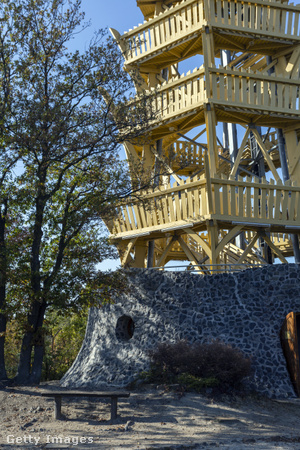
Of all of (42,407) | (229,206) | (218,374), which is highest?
(229,206)

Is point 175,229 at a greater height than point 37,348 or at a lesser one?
greater

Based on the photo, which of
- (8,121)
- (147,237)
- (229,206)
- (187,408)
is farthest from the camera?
(147,237)

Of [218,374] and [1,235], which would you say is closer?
[218,374]

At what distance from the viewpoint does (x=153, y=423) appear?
27.9 feet

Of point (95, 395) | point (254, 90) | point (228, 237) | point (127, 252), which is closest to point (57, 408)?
point (95, 395)

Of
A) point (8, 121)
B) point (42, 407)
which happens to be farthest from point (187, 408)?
point (8, 121)

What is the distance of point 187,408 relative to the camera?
30.0ft

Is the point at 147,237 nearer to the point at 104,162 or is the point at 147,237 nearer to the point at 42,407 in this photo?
the point at 104,162

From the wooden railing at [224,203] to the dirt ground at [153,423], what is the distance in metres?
5.06

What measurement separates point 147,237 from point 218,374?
6141mm

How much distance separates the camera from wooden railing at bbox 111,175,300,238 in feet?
42.9

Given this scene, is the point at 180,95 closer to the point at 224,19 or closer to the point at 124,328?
the point at 224,19

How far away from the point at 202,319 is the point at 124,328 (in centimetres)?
243

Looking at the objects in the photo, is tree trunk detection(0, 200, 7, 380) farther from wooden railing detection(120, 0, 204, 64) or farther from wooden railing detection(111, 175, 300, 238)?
wooden railing detection(120, 0, 204, 64)
